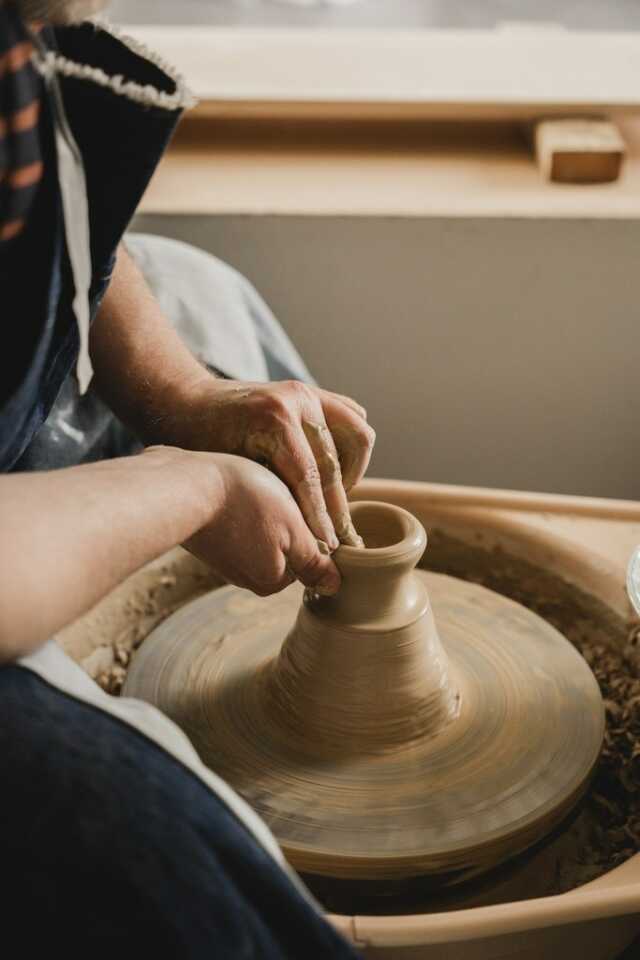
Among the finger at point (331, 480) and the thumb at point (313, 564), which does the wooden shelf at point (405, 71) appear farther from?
the thumb at point (313, 564)

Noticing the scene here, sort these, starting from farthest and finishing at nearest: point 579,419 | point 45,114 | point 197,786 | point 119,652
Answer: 1. point 579,419
2. point 119,652
3. point 45,114
4. point 197,786

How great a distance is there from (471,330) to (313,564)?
1.32 m

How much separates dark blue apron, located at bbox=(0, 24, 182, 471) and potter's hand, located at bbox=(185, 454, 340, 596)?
18 cm

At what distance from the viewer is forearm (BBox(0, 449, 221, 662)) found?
2.59 feet

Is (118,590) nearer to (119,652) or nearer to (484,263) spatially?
(119,652)

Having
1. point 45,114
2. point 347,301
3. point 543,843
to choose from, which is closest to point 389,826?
point 543,843

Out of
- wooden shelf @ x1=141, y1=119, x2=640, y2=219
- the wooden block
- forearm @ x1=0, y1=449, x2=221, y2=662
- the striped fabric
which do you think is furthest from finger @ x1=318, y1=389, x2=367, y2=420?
the wooden block

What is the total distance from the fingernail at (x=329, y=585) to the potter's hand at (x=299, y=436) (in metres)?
0.03

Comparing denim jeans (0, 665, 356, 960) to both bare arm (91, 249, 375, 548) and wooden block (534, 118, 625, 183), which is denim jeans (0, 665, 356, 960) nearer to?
bare arm (91, 249, 375, 548)

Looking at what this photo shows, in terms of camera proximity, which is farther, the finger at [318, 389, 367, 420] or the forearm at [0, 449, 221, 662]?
the finger at [318, 389, 367, 420]

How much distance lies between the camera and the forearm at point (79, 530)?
2.59ft

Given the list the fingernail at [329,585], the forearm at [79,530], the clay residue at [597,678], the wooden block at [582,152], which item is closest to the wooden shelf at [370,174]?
the wooden block at [582,152]

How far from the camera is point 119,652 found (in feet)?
4.67

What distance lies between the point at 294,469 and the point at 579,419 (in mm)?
1421
